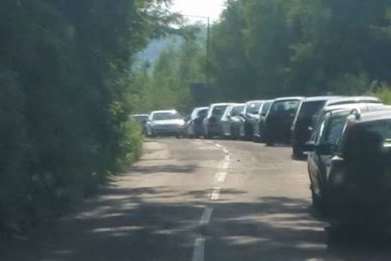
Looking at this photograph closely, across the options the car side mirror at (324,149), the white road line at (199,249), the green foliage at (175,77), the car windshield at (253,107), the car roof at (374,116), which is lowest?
the green foliage at (175,77)

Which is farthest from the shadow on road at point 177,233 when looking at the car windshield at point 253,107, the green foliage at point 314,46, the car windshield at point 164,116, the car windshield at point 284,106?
the car windshield at point 164,116

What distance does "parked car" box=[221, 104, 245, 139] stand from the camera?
177 feet

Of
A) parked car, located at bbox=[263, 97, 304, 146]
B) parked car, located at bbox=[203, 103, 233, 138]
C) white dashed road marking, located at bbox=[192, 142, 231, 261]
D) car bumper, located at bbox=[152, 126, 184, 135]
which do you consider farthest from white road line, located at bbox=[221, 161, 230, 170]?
car bumper, located at bbox=[152, 126, 184, 135]

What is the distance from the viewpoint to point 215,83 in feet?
288

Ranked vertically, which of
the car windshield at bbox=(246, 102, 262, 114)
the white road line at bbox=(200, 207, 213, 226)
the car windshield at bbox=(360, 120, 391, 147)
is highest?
the car windshield at bbox=(360, 120, 391, 147)

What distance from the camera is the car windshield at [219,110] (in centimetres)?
6003

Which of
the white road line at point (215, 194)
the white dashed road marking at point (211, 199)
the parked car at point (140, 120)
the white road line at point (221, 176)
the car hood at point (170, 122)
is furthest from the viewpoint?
the car hood at point (170, 122)

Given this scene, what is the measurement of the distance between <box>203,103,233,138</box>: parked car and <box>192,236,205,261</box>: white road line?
42.3 metres

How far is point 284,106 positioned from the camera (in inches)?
1719

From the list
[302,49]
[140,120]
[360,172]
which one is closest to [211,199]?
[360,172]

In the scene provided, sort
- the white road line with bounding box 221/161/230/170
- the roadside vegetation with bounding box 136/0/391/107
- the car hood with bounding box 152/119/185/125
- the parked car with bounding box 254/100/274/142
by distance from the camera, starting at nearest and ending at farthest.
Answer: the white road line with bounding box 221/161/230/170 < the parked car with bounding box 254/100/274/142 < the roadside vegetation with bounding box 136/0/391/107 < the car hood with bounding box 152/119/185/125

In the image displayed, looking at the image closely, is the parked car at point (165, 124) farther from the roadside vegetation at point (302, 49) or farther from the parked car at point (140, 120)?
the roadside vegetation at point (302, 49)

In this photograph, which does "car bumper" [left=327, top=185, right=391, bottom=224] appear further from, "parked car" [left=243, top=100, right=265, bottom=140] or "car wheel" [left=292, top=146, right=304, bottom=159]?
"parked car" [left=243, top=100, right=265, bottom=140]

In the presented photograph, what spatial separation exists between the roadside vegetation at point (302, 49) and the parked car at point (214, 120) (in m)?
4.47
